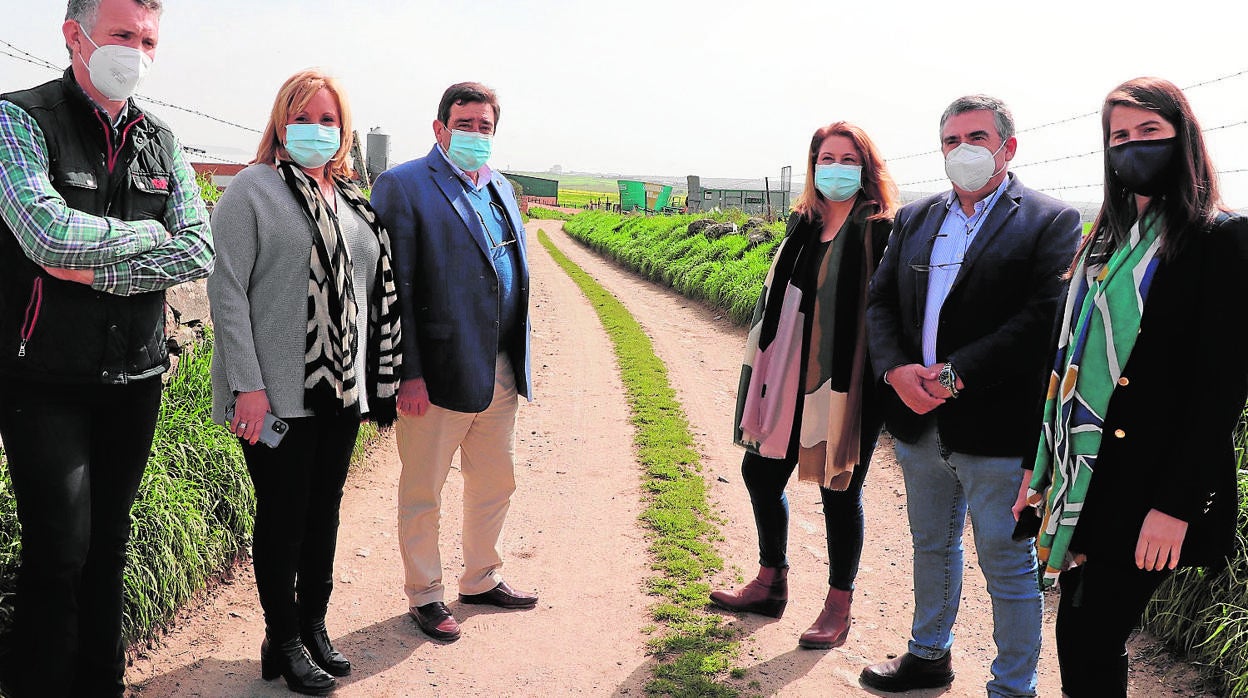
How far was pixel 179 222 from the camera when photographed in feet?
9.28

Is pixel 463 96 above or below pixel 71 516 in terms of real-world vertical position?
above

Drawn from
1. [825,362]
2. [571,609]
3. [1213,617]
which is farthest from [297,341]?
[1213,617]

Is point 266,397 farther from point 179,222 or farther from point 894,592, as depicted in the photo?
point 894,592

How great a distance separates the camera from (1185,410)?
2.26m


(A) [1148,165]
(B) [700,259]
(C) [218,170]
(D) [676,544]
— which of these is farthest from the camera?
(B) [700,259]

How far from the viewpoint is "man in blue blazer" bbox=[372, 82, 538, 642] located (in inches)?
146

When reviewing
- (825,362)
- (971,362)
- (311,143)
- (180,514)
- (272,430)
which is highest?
(311,143)

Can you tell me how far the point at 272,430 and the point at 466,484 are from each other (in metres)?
1.28

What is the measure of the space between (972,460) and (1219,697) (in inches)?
58.3

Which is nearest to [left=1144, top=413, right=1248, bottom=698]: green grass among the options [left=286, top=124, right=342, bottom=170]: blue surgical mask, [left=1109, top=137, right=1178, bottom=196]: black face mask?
[left=1109, top=137, right=1178, bottom=196]: black face mask

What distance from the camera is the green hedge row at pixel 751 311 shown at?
3.49 meters

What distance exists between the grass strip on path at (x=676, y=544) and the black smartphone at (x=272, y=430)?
1.68 meters

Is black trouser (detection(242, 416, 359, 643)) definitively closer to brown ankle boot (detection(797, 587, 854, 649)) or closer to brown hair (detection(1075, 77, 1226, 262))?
brown ankle boot (detection(797, 587, 854, 649))

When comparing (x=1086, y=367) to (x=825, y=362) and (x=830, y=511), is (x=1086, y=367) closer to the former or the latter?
(x=825, y=362)
